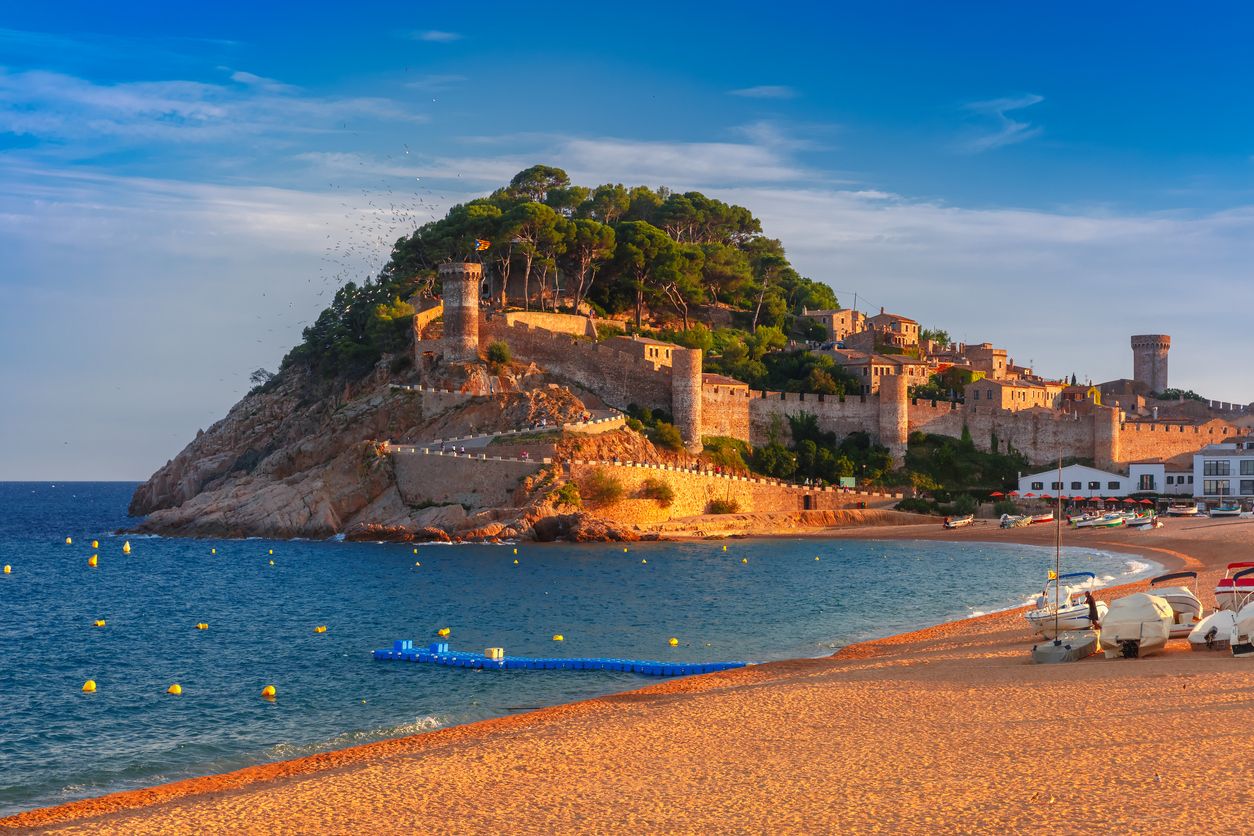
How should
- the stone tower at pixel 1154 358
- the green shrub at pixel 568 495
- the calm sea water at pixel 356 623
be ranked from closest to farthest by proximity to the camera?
1. the calm sea water at pixel 356 623
2. the green shrub at pixel 568 495
3. the stone tower at pixel 1154 358

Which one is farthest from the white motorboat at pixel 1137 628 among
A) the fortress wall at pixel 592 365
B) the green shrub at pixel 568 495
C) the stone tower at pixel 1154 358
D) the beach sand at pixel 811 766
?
the stone tower at pixel 1154 358

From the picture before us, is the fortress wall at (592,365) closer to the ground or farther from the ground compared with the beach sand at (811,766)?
farther from the ground

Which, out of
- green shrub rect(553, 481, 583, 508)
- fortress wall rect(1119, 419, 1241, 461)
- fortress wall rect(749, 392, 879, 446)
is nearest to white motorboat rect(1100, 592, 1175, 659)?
green shrub rect(553, 481, 583, 508)

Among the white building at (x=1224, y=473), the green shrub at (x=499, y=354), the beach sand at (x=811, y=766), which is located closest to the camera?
the beach sand at (x=811, y=766)

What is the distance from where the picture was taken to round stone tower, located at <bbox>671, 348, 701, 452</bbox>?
55.0 metres

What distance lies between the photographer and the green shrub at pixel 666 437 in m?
53.8

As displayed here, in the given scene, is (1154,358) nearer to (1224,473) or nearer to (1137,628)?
(1224,473)

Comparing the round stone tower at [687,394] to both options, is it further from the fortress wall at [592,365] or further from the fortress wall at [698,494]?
the fortress wall at [698,494]

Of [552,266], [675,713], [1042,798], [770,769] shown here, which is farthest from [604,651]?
[552,266]

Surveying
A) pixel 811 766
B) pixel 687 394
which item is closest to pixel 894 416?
pixel 687 394

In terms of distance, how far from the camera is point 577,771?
473 inches

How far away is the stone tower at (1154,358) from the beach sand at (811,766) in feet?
261

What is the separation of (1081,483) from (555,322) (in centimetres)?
2752

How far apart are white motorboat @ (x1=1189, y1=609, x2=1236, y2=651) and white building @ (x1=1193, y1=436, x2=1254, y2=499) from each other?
46950 mm
